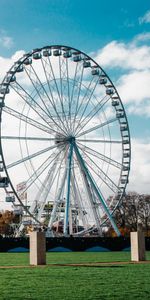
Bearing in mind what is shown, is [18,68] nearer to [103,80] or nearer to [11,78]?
[11,78]

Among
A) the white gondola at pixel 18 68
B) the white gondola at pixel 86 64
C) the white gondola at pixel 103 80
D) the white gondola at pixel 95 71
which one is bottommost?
the white gondola at pixel 18 68

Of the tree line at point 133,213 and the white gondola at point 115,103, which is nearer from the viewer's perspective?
the white gondola at point 115,103

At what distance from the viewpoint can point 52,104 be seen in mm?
52906

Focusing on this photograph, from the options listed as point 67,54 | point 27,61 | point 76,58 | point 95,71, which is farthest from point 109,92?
point 27,61

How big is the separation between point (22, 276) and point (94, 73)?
141 feet

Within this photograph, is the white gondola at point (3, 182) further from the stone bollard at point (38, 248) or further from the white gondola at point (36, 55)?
the stone bollard at point (38, 248)

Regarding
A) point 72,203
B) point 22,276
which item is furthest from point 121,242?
point 22,276

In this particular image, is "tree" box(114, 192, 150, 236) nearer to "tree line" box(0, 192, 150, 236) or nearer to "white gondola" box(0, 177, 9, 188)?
"tree line" box(0, 192, 150, 236)

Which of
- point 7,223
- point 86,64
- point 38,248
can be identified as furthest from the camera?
point 7,223

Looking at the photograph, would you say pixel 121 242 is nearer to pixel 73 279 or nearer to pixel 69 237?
pixel 69 237

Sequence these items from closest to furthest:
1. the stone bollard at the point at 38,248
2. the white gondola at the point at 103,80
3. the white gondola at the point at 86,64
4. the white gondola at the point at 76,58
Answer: the stone bollard at the point at 38,248
the white gondola at the point at 76,58
the white gondola at the point at 86,64
the white gondola at the point at 103,80

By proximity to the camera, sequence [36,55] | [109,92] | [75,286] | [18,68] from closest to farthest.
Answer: [75,286] → [18,68] → [36,55] → [109,92]

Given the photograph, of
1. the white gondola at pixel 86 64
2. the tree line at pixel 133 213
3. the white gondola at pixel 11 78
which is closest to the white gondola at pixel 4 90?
the white gondola at pixel 11 78

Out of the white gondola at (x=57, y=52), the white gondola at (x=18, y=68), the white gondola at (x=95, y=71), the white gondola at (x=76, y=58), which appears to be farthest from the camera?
the white gondola at (x=95, y=71)
